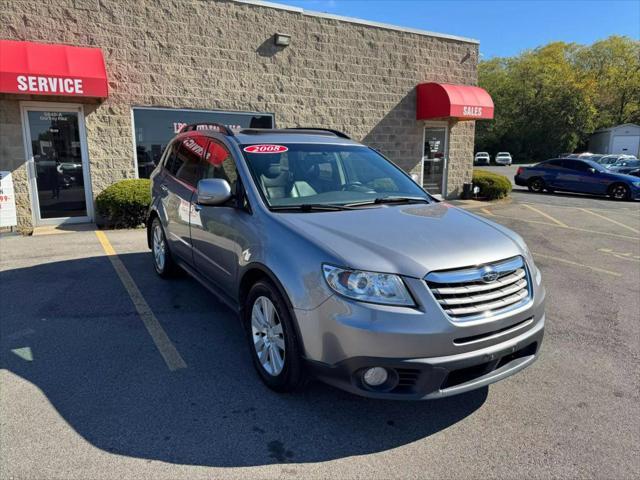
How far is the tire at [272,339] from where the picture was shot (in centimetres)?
304

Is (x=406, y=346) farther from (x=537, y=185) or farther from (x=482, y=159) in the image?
(x=482, y=159)

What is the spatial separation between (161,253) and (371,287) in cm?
402

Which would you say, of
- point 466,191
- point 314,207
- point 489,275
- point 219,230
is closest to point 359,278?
point 489,275

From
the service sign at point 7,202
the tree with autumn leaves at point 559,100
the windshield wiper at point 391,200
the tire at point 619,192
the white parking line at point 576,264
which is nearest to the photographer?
the windshield wiper at point 391,200

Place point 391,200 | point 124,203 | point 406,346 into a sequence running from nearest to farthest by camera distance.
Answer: point 406,346
point 391,200
point 124,203

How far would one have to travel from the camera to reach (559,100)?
Result: 58.1 m

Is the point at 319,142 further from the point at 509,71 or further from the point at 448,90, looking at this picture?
the point at 509,71

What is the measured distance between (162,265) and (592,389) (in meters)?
4.84

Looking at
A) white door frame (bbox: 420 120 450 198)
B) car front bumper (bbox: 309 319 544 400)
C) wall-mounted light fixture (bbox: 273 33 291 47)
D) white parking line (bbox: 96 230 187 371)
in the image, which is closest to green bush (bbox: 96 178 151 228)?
white parking line (bbox: 96 230 187 371)

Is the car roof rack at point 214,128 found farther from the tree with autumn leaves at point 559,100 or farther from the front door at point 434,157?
the tree with autumn leaves at point 559,100

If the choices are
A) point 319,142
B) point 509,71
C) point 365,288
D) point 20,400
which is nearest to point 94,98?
point 319,142

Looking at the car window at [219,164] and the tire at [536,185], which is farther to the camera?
the tire at [536,185]

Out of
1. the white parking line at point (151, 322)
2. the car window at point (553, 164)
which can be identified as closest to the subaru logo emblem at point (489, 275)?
the white parking line at point (151, 322)

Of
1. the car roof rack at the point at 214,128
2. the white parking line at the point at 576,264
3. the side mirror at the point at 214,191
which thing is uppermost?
the car roof rack at the point at 214,128
